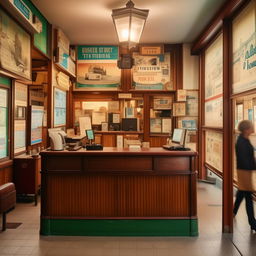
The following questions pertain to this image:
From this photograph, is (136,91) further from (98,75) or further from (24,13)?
(24,13)

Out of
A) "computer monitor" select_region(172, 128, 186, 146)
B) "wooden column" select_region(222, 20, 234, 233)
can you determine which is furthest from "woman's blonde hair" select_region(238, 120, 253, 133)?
"computer monitor" select_region(172, 128, 186, 146)

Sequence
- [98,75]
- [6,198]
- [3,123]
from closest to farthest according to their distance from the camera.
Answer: [6,198]
[3,123]
[98,75]

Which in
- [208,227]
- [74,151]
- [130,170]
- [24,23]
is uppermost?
[24,23]

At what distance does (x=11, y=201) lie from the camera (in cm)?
406

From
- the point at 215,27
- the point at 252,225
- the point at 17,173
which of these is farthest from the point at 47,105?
the point at 252,225

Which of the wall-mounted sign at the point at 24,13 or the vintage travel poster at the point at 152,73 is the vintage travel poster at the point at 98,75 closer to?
the vintage travel poster at the point at 152,73

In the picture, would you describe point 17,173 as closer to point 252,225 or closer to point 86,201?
point 86,201

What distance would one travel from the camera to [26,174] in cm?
496

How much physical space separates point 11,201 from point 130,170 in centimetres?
187

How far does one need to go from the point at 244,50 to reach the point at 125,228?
9.55 feet

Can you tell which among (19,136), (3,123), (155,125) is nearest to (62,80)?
(19,136)

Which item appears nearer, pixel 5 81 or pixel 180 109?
pixel 5 81

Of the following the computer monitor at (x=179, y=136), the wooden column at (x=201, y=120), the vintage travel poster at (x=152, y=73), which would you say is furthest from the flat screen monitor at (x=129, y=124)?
the computer monitor at (x=179, y=136)

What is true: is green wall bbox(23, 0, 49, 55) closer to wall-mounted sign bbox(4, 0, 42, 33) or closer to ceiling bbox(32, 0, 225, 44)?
ceiling bbox(32, 0, 225, 44)
